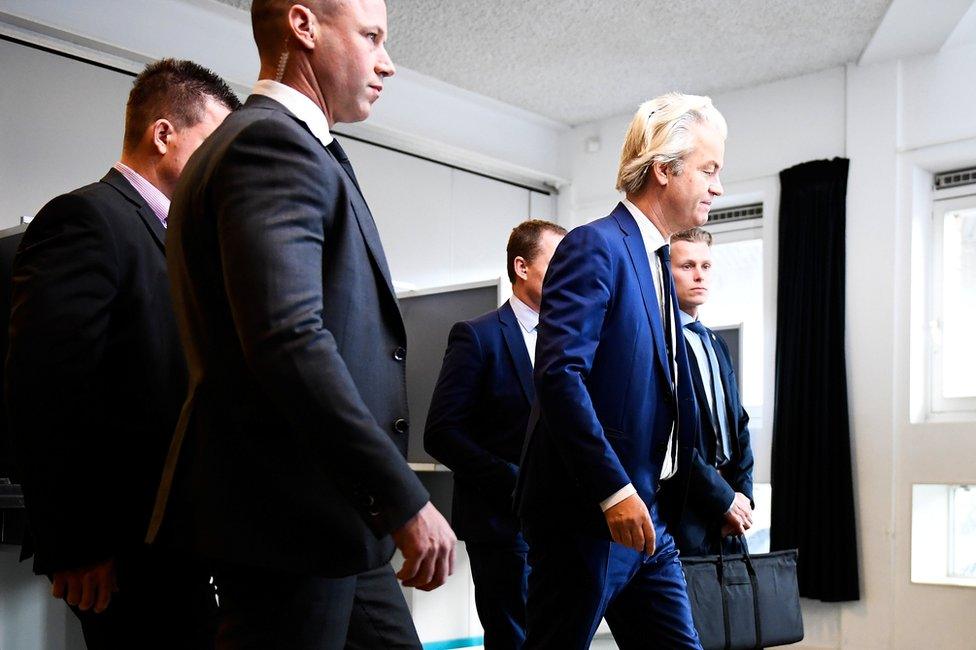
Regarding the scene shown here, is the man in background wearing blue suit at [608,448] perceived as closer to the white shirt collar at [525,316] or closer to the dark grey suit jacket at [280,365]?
the dark grey suit jacket at [280,365]

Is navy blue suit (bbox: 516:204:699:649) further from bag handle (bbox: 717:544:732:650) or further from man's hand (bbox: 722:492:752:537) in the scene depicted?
man's hand (bbox: 722:492:752:537)

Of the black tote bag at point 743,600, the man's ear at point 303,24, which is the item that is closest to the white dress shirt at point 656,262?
the black tote bag at point 743,600

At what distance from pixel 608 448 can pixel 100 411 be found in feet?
2.74

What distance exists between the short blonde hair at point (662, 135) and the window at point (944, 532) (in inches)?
155

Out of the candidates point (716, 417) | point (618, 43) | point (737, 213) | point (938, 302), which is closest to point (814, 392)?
point (938, 302)

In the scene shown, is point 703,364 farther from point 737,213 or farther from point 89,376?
point 737,213

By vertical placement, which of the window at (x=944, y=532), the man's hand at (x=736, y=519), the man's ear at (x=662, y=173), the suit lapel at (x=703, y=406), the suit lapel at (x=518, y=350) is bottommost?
the window at (x=944, y=532)

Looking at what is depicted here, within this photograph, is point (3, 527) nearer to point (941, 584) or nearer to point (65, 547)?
point (65, 547)

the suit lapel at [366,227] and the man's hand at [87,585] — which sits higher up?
the suit lapel at [366,227]

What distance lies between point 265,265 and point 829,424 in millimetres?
4970

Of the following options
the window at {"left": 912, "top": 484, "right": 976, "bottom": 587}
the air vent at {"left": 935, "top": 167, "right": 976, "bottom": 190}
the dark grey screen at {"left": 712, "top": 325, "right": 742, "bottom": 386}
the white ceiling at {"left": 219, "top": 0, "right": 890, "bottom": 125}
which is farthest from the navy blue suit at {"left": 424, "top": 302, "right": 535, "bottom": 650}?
the air vent at {"left": 935, "top": 167, "right": 976, "bottom": 190}

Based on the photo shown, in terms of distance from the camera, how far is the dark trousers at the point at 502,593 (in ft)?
9.69

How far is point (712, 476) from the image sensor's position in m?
2.89

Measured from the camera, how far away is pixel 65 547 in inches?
61.8
